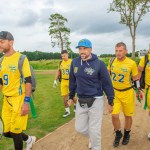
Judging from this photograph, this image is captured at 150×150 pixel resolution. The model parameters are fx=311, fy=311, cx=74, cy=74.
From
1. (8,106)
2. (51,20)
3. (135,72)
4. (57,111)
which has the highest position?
(51,20)

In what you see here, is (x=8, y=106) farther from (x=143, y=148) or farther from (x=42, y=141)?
(x=143, y=148)

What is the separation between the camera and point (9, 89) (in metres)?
6.33

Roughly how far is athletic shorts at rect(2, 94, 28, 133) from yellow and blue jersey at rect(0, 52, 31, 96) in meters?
0.13

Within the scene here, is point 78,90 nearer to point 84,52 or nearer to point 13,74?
point 84,52

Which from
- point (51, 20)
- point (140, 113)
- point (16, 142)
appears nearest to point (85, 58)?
point (16, 142)

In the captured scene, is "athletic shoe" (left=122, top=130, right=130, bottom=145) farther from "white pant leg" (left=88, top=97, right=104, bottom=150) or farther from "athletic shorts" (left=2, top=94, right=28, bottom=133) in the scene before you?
"athletic shorts" (left=2, top=94, right=28, bottom=133)

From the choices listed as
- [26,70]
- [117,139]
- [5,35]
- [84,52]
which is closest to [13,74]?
[26,70]

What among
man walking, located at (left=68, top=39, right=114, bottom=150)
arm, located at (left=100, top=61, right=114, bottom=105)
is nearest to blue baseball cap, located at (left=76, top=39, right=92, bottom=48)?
man walking, located at (left=68, top=39, right=114, bottom=150)

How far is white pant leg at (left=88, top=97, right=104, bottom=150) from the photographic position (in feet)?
20.8

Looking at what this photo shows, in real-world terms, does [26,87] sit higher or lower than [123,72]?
lower

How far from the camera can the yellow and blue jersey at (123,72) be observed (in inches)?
303

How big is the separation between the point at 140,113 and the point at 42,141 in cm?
462

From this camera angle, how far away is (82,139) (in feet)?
27.3

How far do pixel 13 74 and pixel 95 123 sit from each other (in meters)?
1.94
